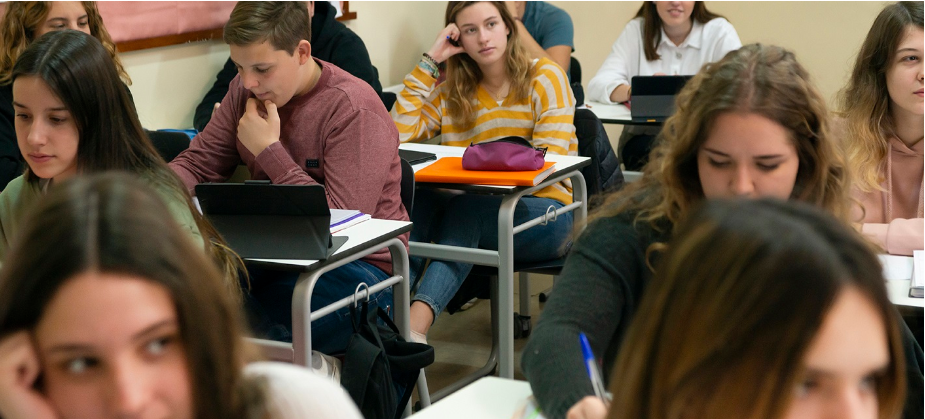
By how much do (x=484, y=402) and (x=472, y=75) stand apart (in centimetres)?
226

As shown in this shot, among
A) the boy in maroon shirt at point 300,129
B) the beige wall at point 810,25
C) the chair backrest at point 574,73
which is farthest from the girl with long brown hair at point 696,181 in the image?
the beige wall at point 810,25

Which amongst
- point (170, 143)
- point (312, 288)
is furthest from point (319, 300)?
point (170, 143)

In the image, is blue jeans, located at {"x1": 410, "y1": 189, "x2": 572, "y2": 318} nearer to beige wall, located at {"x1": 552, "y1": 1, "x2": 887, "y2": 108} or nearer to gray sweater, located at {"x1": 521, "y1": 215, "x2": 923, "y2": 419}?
gray sweater, located at {"x1": 521, "y1": 215, "x2": 923, "y2": 419}

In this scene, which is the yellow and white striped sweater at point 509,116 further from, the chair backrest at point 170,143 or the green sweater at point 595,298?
the green sweater at point 595,298

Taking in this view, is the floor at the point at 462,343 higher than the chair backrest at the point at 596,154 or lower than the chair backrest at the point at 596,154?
lower

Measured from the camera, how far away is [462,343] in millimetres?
3404

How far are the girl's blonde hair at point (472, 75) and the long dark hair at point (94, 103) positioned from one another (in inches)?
66.1

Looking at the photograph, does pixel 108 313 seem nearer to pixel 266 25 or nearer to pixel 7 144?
pixel 266 25

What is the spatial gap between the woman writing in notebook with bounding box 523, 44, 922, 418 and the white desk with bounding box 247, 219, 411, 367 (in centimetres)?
77

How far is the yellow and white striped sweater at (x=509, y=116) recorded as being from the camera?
3225 millimetres

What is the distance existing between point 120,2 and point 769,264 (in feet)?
10.6

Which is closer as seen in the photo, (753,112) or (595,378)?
(595,378)

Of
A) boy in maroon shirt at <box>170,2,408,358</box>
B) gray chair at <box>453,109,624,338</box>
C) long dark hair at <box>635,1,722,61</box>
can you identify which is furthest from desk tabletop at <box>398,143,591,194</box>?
long dark hair at <box>635,1,722,61</box>

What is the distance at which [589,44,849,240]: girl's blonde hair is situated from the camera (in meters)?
1.34
